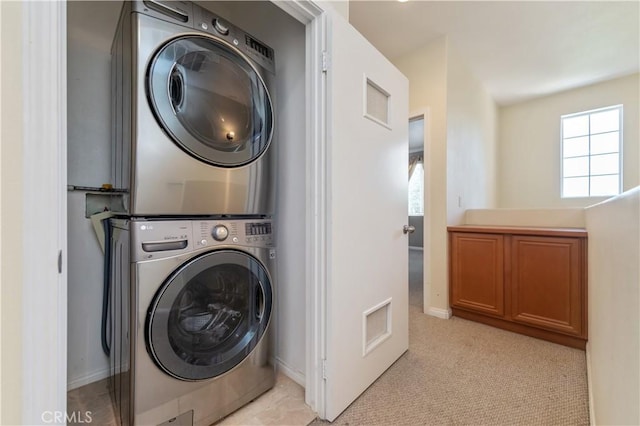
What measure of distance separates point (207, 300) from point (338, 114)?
104 centimetres

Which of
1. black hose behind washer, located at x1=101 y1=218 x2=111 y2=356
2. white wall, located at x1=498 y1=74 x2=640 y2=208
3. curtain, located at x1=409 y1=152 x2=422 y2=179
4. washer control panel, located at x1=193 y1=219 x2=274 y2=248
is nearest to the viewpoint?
washer control panel, located at x1=193 y1=219 x2=274 y2=248

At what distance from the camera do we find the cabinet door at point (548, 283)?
1889 millimetres

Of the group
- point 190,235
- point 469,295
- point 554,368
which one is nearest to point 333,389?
point 190,235

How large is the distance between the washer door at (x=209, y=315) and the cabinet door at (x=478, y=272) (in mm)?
1876

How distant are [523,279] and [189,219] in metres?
2.45

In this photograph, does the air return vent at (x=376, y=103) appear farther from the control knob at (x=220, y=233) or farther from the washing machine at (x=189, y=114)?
the control knob at (x=220, y=233)

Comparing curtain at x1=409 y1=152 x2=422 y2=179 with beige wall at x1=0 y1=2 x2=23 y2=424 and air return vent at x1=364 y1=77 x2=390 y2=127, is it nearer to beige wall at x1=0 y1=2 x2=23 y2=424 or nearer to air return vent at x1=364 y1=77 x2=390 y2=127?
air return vent at x1=364 y1=77 x2=390 y2=127

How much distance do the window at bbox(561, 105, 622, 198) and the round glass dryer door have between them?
4650mm

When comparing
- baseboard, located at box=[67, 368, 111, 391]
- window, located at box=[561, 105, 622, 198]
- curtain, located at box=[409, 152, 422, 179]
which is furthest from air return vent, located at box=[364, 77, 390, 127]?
curtain, located at box=[409, 152, 422, 179]

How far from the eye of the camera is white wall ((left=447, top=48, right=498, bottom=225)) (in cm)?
252

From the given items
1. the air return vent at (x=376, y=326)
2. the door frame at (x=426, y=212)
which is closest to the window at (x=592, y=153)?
the door frame at (x=426, y=212)

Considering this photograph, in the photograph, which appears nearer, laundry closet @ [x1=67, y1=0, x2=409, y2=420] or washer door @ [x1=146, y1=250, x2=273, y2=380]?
washer door @ [x1=146, y1=250, x2=273, y2=380]

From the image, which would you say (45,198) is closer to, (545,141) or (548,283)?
(548,283)

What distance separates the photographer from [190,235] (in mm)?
1074
